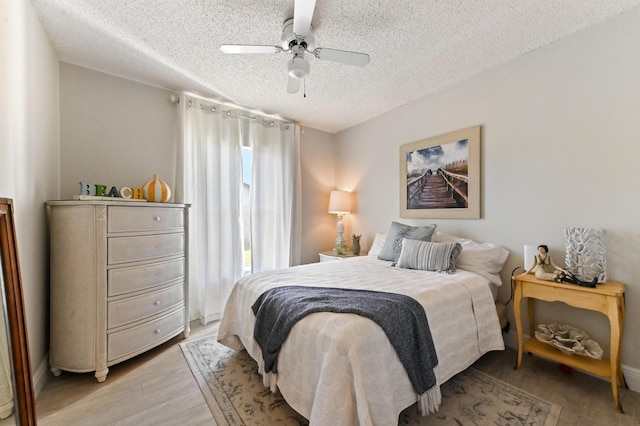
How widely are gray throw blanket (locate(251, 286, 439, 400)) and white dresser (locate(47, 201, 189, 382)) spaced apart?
1083 mm

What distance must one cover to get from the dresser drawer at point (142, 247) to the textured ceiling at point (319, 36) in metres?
1.55

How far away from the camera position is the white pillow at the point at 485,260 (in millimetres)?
2258

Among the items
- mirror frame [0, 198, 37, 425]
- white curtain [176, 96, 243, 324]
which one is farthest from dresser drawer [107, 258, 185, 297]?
mirror frame [0, 198, 37, 425]

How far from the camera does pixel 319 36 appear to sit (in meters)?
2.03

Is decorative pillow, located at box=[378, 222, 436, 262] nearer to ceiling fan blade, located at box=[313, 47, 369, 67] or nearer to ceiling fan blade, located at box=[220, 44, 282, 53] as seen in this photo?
ceiling fan blade, located at box=[313, 47, 369, 67]

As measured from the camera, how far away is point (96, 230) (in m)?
1.86

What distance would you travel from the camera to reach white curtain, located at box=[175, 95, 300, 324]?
2.95m

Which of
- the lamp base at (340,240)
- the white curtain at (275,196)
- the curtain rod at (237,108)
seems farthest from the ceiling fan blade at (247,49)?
the lamp base at (340,240)

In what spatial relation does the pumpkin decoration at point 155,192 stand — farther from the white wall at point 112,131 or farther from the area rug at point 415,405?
the area rug at point 415,405

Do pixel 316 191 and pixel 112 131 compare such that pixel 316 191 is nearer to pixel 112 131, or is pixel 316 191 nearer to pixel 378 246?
pixel 378 246

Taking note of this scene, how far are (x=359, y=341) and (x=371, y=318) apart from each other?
15 centimetres

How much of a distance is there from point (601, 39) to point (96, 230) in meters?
3.86

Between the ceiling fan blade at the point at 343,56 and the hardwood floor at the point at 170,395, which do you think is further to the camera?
the ceiling fan blade at the point at 343,56

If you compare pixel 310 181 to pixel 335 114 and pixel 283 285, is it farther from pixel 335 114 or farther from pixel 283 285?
pixel 283 285
